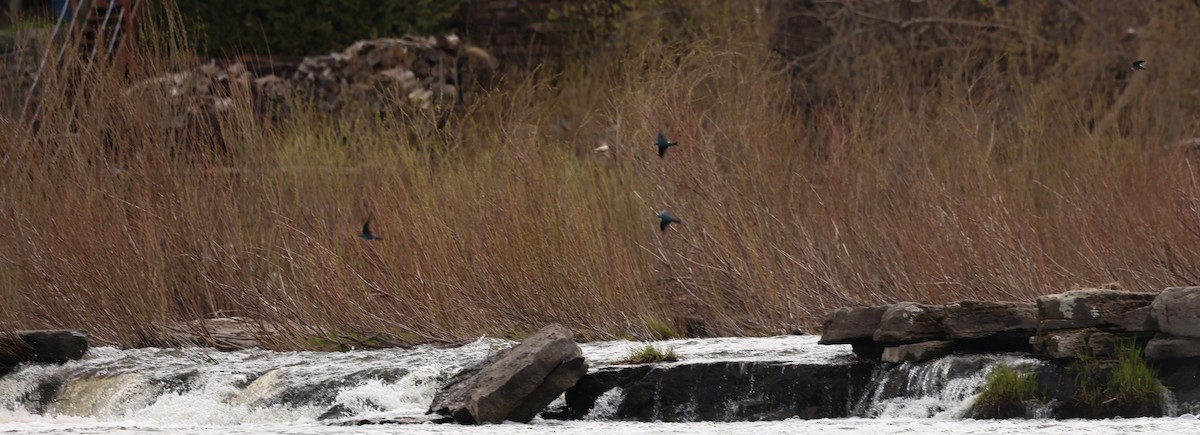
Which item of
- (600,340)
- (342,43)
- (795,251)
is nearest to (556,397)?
(600,340)

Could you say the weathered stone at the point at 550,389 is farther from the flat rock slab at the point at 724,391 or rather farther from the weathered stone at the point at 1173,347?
the weathered stone at the point at 1173,347

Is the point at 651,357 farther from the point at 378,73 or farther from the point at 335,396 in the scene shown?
the point at 378,73

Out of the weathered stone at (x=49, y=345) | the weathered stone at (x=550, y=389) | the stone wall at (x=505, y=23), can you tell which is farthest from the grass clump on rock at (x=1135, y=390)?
the stone wall at (x=505, y=23)

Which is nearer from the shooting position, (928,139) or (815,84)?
(928,139)

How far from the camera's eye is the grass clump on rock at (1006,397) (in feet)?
23.6

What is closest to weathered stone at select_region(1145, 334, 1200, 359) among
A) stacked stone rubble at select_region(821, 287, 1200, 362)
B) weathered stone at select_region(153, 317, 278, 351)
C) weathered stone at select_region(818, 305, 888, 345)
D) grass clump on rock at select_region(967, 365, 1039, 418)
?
stacked stone rubble at select_region(821, 287, 1200, 362)

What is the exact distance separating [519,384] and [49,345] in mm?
3540

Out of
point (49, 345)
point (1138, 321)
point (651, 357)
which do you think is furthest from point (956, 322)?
point (49, 345)

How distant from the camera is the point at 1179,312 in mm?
7027

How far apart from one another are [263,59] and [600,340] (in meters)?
8.44

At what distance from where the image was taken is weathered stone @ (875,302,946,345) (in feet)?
25.3

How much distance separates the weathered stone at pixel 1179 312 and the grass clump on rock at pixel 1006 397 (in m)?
0.57

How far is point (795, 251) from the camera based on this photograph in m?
10.4

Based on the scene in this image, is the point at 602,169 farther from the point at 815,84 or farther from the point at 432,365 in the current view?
the point at 815,84
